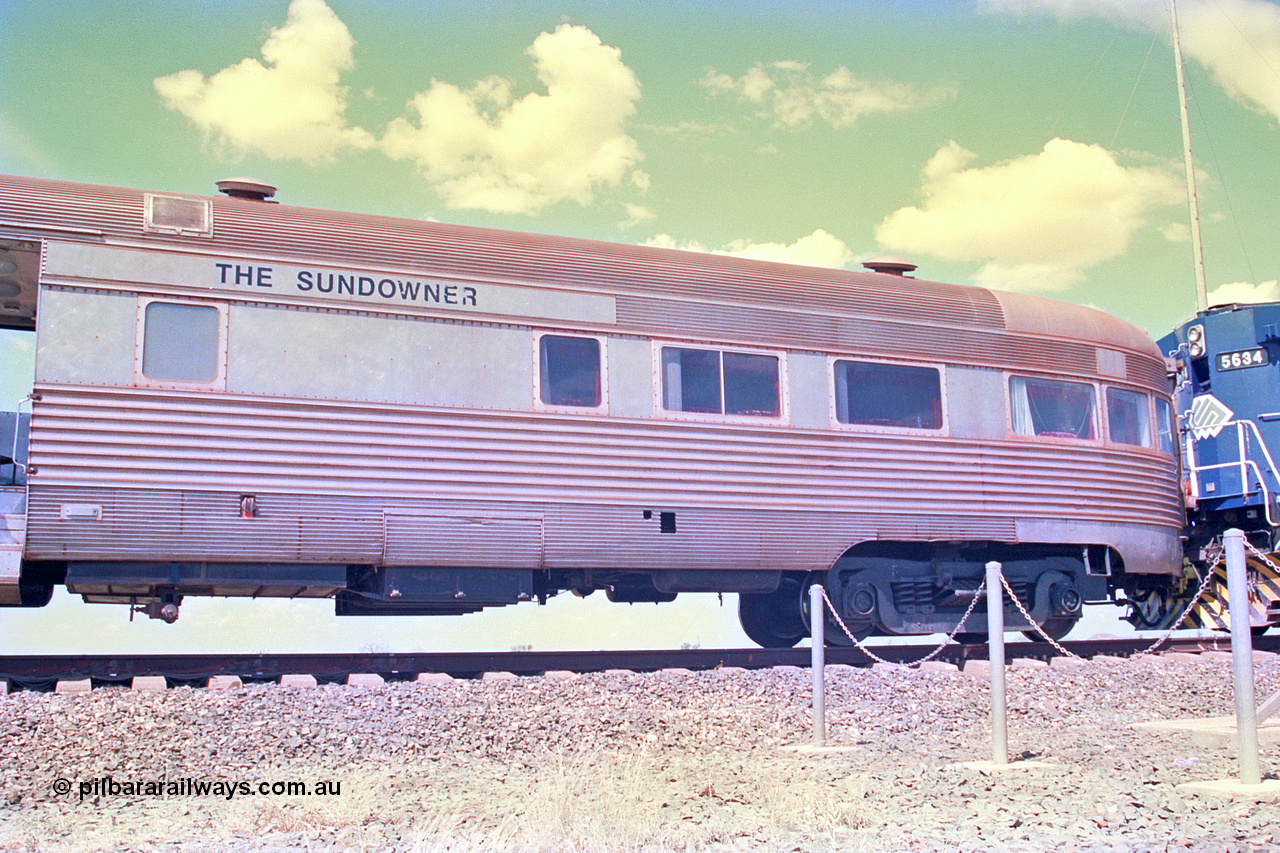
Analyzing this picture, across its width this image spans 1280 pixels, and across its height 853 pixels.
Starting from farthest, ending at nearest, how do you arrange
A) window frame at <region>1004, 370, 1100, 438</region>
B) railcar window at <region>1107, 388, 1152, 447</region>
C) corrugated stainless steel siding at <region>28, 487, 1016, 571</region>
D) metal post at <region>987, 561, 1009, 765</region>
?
railcar window at <region>1107, 388, 1152, 447</region>, window frame at <region>1004, 370, 1100, 438</region>, corrugated stainless steel siding at <region>28, 487, 1016, 571</region>, metal post at <region>987, 561, 1009, 765</region>

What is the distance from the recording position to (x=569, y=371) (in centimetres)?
898

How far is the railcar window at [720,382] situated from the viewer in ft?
30.6

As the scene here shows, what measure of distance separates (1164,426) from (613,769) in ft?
28.0

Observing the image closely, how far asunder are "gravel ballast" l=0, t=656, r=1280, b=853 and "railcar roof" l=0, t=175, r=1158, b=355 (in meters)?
3.20

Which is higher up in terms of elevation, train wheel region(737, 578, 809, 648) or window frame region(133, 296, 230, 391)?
window frame region(133, 296, 230, 391)

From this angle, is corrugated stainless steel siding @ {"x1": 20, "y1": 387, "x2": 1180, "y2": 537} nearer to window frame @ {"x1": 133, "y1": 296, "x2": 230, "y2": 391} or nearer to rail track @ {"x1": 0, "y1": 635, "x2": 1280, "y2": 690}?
window frame @ {"x1": 133, "y1": 296, "x2": 230, "y2": 391}

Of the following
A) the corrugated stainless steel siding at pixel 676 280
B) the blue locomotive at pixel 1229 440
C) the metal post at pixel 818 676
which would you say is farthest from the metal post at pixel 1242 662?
the blue locomotive at pixel 1229 440

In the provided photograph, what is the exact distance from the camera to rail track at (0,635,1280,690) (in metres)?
7.84

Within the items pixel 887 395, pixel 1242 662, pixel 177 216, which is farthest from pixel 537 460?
pixel 1242 662

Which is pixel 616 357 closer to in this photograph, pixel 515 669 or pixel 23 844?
pixel 515 669

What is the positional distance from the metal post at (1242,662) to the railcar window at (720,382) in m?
4.36

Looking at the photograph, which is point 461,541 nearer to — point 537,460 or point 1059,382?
point 537,460

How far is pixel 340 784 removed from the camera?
542 centimetres

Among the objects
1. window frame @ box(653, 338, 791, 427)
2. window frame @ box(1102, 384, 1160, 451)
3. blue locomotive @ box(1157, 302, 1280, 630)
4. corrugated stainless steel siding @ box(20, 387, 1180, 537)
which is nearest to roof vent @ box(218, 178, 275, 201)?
corrugated stainless steel siding @ box(20, 387, 1180, 537)
